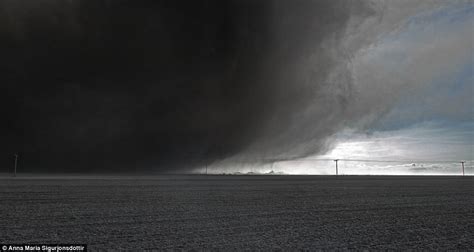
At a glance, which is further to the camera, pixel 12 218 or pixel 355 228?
pixel 12 218

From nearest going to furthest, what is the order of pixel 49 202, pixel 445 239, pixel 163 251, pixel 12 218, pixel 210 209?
pixel 163 251, pixel 445 239, pixel 12 218, pixel 210 209, pixel 49 202

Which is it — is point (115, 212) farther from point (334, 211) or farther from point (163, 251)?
point (334, 211)

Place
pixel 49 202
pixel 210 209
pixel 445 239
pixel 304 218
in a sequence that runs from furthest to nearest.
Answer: pixel 49 202 < pixel 210 209 < pixel 304 218 < pixel 445 239

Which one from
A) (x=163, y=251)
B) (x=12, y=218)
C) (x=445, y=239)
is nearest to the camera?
(x=163, y=251)

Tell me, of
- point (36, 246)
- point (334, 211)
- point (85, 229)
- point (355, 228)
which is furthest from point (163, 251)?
point (334, 211)

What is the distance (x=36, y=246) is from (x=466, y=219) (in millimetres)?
6451

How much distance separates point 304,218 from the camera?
5.35 m

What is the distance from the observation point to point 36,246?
3314mm

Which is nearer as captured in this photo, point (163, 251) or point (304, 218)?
point (163, 251)

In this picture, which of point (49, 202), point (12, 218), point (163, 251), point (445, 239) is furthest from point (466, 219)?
point (49, 202)

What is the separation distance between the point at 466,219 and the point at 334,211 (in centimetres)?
219

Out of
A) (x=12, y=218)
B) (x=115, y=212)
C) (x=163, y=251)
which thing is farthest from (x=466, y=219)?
(x=12, y=218)

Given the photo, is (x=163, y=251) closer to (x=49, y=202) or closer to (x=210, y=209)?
(x=210, y=209)

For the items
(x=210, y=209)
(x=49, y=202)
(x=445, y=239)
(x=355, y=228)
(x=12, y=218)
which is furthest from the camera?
(x=49, y=202)
